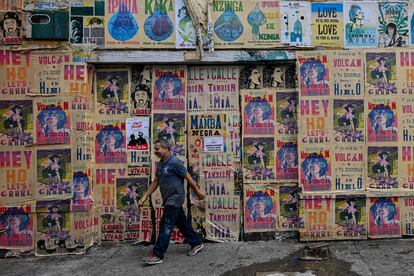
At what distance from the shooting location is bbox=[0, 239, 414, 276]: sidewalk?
552cm

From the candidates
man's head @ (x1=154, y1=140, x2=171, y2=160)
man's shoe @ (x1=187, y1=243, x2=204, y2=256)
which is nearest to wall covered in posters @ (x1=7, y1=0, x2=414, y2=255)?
man's shoe @ (x1=187, y1=243, x2=204, y2=256)

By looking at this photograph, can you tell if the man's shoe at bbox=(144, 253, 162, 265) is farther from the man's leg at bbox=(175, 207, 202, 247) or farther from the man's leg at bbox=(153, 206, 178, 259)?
the man's leg at bbox=(175, 207, 202, 247)

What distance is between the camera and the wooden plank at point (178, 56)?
21.3ft

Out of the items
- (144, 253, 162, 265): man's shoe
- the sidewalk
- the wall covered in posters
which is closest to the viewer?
the sidewalk

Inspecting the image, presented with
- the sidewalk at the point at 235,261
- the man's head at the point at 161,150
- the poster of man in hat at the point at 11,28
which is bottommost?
the sidewalk at the point at 235,261

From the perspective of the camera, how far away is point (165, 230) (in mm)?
5898

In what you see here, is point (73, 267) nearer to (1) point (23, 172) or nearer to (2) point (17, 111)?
(1) point (23, 172)

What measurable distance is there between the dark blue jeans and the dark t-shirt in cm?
10

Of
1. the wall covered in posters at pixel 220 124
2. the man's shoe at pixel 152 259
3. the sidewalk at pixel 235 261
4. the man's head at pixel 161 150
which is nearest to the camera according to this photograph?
the sidewalk at pixel 235 261

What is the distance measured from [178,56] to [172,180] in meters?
1.76

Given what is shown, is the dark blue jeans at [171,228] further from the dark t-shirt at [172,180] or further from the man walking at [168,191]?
the dark t-shirt at [172,180]

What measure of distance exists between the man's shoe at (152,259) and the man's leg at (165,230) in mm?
35

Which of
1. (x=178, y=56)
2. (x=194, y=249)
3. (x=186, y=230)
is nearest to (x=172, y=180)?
(x=186, y=230)

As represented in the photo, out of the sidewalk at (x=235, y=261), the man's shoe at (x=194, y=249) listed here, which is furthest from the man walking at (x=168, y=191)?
the man's shoe at (x=194, y=249)
